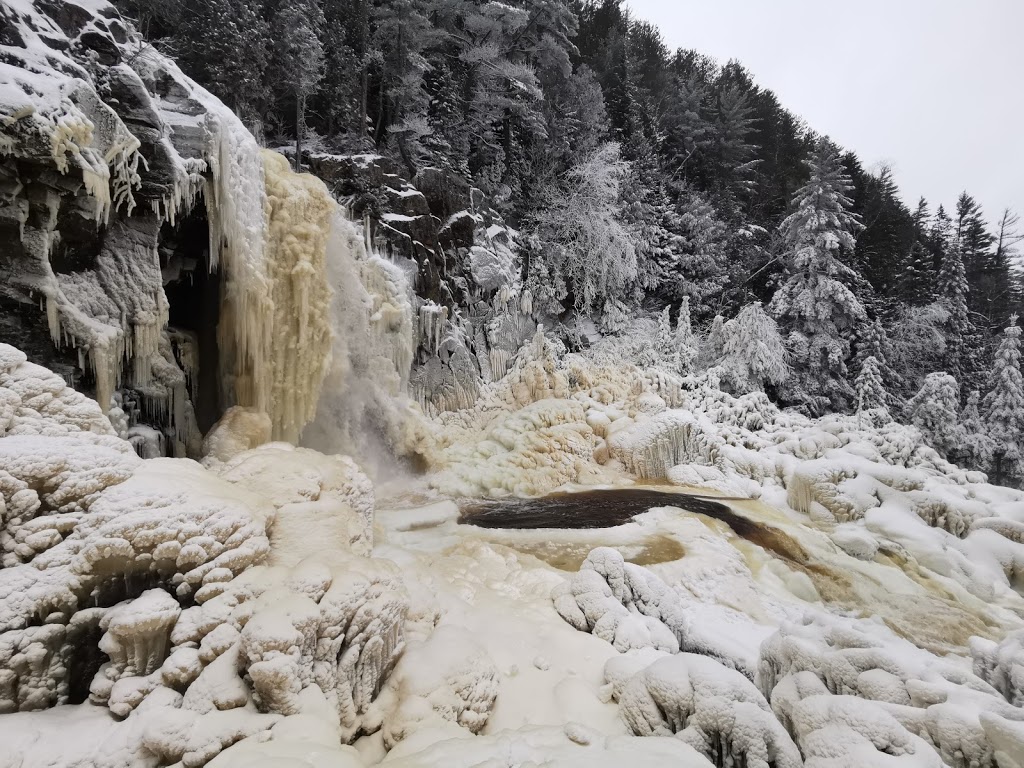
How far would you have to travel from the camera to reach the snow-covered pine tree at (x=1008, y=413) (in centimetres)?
1503

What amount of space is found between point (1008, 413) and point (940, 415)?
3227 millimetres

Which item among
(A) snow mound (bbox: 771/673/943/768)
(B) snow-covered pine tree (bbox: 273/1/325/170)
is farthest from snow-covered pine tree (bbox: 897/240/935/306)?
(B) snow-covered pine tree (bbox: 273/1/325/170)

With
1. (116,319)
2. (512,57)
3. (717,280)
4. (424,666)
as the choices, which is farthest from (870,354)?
(116,319)

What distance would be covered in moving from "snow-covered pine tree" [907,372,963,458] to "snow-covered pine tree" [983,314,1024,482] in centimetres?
221

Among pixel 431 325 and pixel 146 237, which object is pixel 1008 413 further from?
pixel 146 237

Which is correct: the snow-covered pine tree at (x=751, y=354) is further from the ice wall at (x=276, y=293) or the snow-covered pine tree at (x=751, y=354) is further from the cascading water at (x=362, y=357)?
the ice wall at (x=276, y=293)

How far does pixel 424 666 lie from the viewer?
3.29 m

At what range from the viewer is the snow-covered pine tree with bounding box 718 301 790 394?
15.9m

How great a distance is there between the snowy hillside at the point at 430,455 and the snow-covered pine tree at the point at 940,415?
10 cm

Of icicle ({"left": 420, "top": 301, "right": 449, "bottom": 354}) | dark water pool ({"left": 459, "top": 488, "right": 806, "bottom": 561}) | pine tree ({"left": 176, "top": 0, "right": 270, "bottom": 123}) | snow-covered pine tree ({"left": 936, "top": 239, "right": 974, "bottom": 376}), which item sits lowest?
dark water pool ({"left": 459, "top": 488, "right": 806, "bottom": 561})

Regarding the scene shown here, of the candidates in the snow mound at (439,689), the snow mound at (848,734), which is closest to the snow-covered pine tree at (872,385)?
the snow mound at (848,734)

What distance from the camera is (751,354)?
15992 millimetres

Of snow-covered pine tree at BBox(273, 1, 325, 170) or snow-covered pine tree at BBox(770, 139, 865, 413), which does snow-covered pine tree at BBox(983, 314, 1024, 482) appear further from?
snow-covered pine tree at BBox(273, 1, 325, 170)

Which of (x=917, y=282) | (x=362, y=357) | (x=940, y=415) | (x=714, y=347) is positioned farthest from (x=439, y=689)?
(x=917, y=282)
